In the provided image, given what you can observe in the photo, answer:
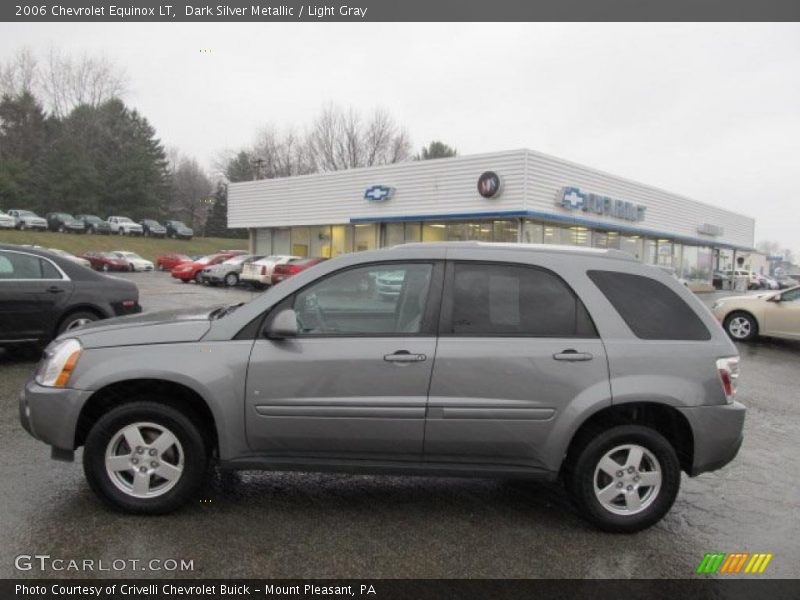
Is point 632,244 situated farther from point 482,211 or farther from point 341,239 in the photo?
point 341,239

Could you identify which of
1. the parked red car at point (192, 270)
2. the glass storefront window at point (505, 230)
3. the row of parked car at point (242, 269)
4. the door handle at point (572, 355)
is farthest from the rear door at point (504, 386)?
the parked red car at point (192, 270)

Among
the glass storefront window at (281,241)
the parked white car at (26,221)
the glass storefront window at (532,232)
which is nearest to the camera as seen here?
the glass storefront window at (532,232)

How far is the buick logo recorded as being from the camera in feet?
74.3

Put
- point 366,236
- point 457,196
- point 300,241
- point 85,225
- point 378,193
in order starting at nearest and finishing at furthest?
point 457,196 → point 378,193 → point 366,236 → point 300,241 → point 85,225

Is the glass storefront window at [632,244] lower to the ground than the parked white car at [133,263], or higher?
higher

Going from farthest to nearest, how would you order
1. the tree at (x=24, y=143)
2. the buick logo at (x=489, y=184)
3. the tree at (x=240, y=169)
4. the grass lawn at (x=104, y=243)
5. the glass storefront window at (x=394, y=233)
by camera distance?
1. the tree at (x=240, y=169)
2. the tree at (x=24, y=143)
3. the grass lawn at (x=104, y=243)
4. the glass storefront window at (x=394, y=233)
5. the buick logo at (x=489, y=184)

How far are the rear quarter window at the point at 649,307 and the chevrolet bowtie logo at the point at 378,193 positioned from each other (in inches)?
941

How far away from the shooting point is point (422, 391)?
3.39 meters

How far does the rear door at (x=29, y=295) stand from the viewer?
7.23m

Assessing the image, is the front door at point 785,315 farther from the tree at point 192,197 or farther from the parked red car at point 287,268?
the tree at point 192,197

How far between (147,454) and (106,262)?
34.1 metres

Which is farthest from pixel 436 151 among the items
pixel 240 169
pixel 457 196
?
pixel 457 196

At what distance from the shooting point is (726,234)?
37969mm

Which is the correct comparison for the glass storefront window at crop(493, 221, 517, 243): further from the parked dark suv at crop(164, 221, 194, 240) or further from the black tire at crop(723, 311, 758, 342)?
the parked dark suv at crop(164, 221, 194, 240)
